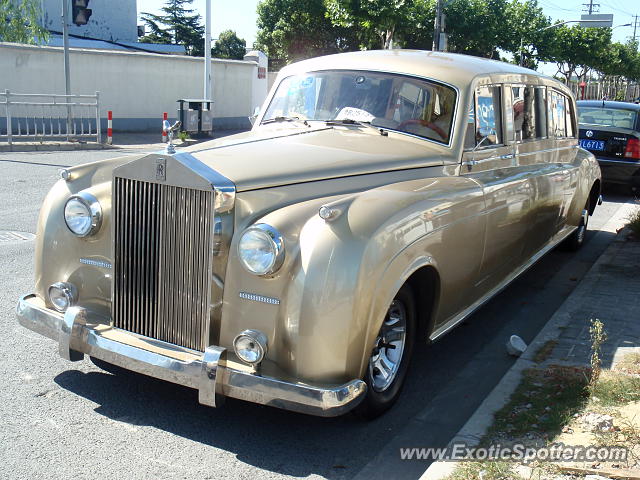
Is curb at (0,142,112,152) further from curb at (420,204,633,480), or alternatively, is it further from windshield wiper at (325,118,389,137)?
curb at (420,204,633,480)

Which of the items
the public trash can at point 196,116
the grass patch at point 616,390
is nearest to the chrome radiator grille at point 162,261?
the grass patch at point 616,390

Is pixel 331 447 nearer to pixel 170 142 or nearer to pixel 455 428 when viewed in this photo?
pixel 455 428

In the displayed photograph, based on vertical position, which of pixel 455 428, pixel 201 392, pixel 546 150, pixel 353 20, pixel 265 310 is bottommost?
pixel 455 428

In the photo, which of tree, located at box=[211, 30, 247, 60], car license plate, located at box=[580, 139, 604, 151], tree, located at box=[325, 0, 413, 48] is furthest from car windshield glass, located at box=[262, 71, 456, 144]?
tree, located at box=[211, 30, 247, 60]

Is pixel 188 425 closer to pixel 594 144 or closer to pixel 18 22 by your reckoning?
pixel 594 144

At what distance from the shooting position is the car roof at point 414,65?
505 cm

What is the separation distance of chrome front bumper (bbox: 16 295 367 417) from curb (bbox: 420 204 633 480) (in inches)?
20.0

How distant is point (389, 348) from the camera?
3.84 meters

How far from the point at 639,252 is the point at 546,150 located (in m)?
2.29

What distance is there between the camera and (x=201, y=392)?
326 cm

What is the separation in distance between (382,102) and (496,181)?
3.24 ft

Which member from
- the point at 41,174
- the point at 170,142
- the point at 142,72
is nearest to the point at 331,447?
the point at 170,142

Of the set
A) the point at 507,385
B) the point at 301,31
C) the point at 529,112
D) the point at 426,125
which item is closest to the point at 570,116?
the point at 529,112
